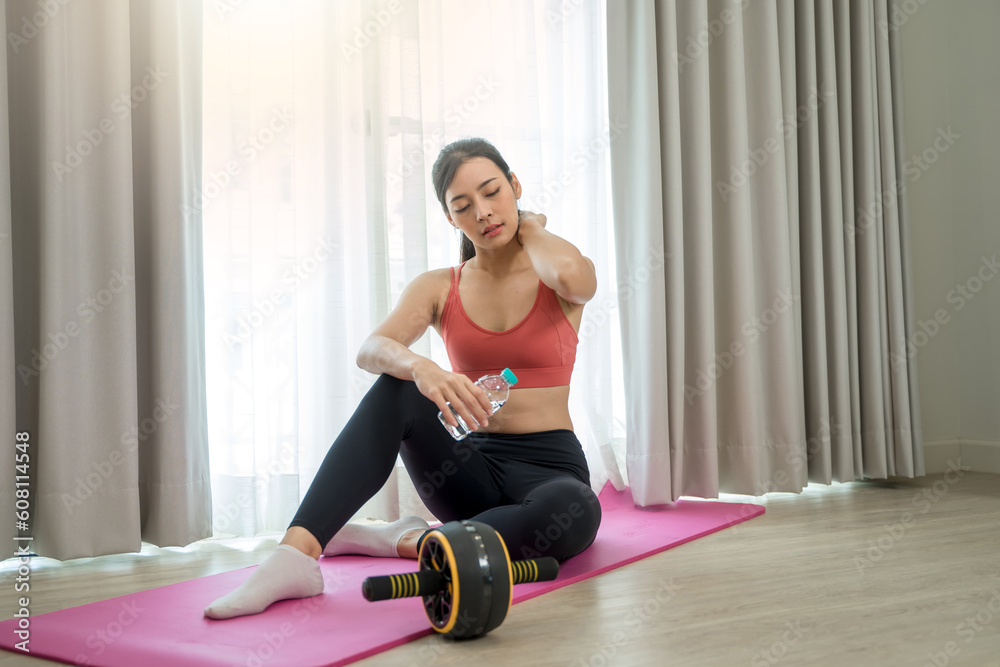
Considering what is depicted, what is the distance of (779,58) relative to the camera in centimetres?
251

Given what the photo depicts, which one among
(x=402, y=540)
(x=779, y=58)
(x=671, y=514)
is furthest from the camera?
(x=779, y=58)

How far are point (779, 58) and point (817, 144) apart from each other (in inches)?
11.7

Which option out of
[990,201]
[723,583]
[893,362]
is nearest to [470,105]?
[723,583]

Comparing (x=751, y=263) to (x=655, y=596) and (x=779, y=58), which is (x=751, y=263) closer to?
(x=779, y=58)

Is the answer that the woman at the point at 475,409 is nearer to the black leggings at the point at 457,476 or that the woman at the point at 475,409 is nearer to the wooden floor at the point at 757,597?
the black leggings at the point at 457,476

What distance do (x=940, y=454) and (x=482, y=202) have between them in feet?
7.11

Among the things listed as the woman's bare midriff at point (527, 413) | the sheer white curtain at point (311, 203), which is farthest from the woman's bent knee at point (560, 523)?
the sheer white curtain at point (311, 203)

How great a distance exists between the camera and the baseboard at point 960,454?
2.80 m

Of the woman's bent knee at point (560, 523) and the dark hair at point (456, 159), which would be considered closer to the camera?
the woman's bent knee at point (560, 523)

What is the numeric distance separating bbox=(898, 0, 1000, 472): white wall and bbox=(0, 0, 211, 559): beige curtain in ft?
8.01

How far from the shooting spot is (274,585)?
126cm

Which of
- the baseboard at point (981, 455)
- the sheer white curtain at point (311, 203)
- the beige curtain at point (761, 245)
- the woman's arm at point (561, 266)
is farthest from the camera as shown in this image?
the baseboard at point (981, 455)

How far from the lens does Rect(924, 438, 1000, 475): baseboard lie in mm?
2801

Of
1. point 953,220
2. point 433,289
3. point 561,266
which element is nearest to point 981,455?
point 953,220
